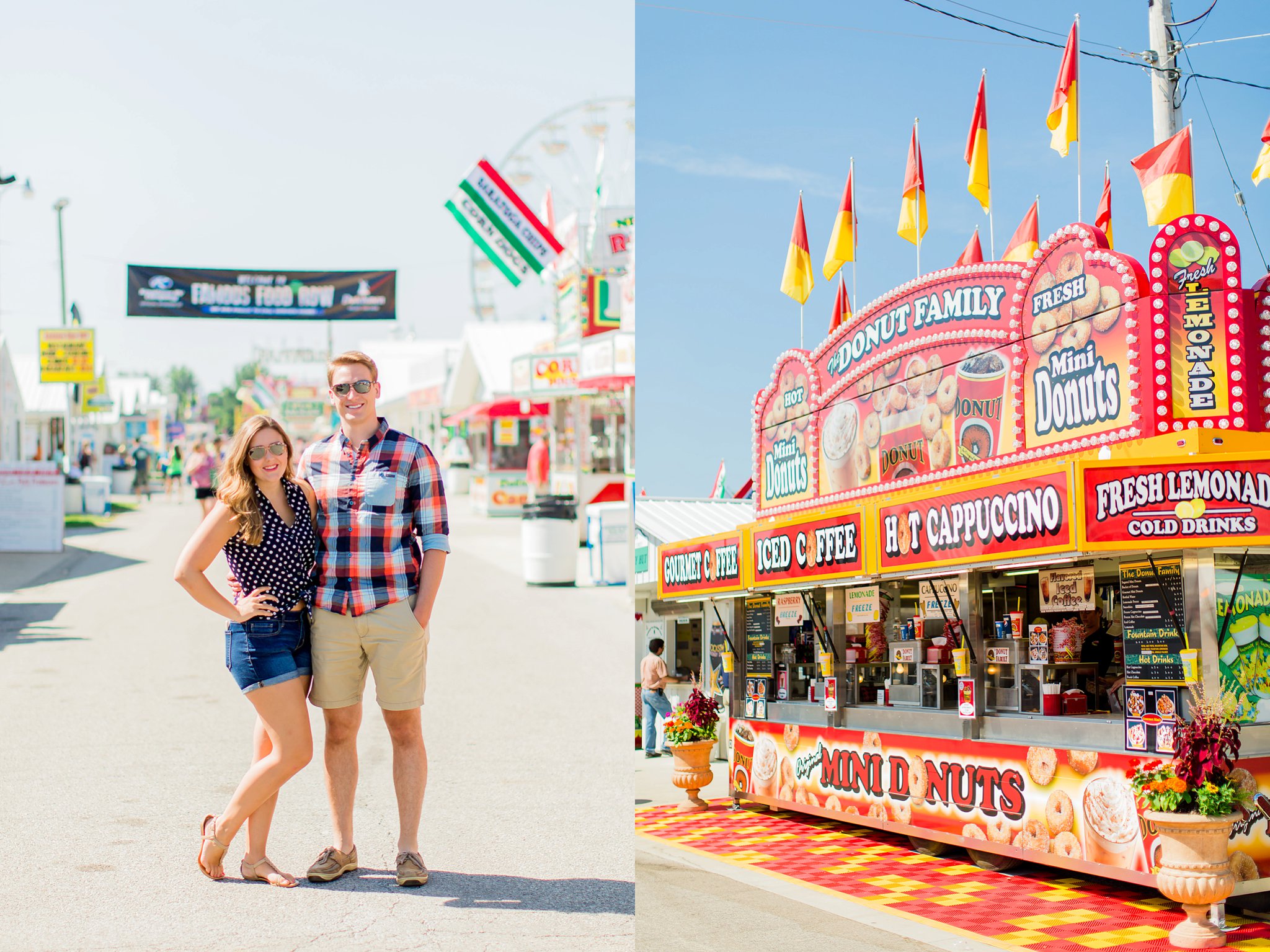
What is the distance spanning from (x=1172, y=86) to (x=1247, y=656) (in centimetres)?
261

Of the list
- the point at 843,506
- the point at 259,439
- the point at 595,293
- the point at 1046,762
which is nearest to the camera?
the point at 259,439

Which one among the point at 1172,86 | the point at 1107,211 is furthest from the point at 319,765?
the point at 1107,211

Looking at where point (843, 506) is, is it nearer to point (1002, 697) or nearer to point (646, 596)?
point (1002, 697)

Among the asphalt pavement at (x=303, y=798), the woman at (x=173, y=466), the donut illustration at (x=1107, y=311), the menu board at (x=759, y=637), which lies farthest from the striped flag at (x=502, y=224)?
the woman at (x=173, y=466)

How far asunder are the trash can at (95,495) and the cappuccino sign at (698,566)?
21992 mm

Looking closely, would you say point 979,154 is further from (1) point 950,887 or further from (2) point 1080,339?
(1) point 950,887

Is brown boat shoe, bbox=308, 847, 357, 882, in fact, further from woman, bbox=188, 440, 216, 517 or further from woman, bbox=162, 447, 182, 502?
woman, bbox=162, 447, 182, 502

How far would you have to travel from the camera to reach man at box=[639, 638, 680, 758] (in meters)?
3.76

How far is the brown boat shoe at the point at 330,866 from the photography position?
4.05 m

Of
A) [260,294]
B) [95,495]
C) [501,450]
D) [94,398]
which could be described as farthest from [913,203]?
[94,398]

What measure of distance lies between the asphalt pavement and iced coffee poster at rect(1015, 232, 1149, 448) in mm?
2825

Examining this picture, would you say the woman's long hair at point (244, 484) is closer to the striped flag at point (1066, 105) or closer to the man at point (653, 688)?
the man at point (653, 688)

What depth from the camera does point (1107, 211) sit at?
275 inches

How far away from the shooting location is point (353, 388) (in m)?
3.90
